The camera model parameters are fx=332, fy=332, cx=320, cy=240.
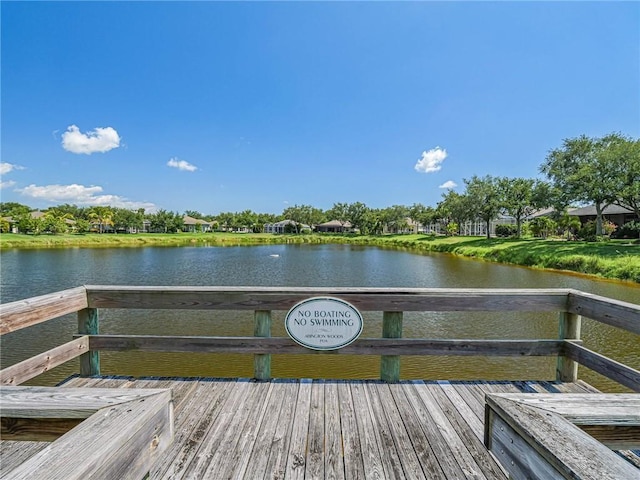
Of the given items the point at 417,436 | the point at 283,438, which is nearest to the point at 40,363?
the point at 283,438

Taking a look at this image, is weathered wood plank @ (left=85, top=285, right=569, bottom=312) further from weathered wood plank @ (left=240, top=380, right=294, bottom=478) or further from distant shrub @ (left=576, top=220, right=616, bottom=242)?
distant shrub @ (left=576, top=220, right=616, bottom=242)

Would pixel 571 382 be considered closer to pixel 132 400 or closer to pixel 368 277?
pixel 132 400

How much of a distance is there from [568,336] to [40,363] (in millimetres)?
4633

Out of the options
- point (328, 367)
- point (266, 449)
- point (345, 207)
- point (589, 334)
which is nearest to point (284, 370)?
point (328, 367)

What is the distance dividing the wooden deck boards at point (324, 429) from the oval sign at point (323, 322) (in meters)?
0.44

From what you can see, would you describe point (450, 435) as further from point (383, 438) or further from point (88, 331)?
point (88, 331)

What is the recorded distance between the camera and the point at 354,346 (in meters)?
3.07

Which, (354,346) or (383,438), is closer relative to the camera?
(383,438)

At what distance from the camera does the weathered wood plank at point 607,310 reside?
252 centimetres

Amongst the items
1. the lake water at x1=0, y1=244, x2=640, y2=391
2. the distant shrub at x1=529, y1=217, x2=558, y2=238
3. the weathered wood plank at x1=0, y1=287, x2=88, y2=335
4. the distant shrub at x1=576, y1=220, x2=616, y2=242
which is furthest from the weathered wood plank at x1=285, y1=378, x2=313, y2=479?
the distant shrub at x1=529, y1=217, x2=558, y2=238

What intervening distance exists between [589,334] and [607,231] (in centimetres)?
2923

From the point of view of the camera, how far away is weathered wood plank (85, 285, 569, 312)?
3.03 m

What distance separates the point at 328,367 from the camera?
22.1ft

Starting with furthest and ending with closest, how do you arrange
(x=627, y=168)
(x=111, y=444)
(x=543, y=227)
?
(x=543, y=227) → (x=627, y=168) → (x=111, y=444)
